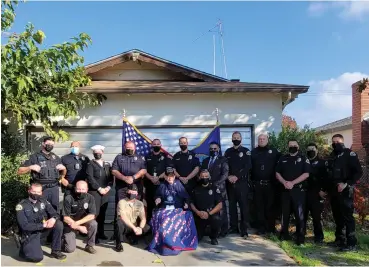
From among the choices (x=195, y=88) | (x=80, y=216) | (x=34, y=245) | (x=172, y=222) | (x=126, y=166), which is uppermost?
(x=195, y=88)

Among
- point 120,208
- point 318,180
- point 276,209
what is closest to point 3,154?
point 120,208

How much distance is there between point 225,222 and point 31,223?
3.71m

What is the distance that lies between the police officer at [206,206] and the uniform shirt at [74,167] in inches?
87.5

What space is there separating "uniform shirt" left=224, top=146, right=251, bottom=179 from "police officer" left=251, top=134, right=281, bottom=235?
192mm

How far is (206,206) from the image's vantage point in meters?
7.88

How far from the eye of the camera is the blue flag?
9625 millimetres

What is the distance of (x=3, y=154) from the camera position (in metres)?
8.41

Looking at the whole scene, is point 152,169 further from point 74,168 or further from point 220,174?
point 74,168

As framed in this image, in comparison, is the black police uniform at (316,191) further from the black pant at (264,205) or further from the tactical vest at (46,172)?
the tactical vest at (46,172)

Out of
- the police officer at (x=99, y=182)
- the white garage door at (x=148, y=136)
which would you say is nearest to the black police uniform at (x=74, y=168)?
the police officer at (x=99, y=182)

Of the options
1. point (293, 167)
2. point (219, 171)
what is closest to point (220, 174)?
point (219, 171)

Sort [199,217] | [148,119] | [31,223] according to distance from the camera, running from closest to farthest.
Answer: [31,223]
[199,217]
[148,119]

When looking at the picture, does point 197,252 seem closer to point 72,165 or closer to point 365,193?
point 72,165

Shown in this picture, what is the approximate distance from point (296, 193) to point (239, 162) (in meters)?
1.27
